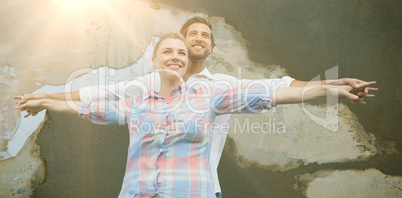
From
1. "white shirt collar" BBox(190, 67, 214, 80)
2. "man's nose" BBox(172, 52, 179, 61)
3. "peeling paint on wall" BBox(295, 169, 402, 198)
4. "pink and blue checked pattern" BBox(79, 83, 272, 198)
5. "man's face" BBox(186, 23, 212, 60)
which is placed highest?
"man's face" BBox(186, 23, 212, 60)

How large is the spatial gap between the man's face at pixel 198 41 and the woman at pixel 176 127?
812 millimetres

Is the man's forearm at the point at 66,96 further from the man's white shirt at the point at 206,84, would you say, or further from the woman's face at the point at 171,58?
the woman's face at the point at 171,58

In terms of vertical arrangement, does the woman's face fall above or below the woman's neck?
above

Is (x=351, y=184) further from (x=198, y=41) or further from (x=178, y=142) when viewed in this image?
(x=178, y=142)

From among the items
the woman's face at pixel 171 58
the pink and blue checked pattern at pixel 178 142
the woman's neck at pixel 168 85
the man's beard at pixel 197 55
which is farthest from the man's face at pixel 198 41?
the pink and blue checked pattern at pixel 178 142

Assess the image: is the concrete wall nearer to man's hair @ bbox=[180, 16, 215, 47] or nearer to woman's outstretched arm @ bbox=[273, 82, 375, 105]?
man's hair @ bbox=[180, 16, 215, 47]

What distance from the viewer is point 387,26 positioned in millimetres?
2855

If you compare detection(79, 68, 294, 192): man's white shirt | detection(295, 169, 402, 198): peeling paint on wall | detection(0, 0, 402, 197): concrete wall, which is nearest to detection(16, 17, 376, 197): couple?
detection(79, 68, 294, 192): man's white shirt

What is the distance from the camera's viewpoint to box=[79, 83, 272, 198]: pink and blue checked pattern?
1.50 metres

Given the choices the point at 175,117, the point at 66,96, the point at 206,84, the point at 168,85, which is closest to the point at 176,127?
the point at 175,117

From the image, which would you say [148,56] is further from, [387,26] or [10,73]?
[387,26]

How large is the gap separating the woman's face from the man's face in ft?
2.05

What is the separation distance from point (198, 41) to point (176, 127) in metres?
1.04

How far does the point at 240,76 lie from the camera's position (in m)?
2.70
